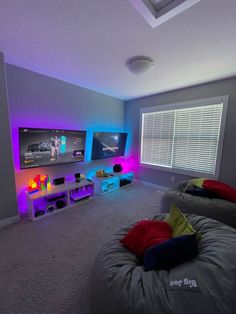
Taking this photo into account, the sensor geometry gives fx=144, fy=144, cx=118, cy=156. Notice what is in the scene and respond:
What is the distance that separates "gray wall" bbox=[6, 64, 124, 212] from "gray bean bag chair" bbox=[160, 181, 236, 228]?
215cm

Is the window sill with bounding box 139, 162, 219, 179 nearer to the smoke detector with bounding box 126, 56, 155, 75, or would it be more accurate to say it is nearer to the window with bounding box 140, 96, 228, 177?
the window with bounding box 140, 96, 228, 177

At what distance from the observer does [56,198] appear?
8.82 ft

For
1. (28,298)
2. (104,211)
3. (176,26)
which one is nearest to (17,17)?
(176,26)

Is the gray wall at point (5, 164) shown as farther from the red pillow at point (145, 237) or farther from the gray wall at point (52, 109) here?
the red pillow at point (145, 237)

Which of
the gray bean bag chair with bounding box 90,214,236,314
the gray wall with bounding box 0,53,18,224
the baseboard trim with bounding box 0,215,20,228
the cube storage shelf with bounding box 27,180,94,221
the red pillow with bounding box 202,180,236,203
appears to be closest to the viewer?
the gray bean bag chair with bounding box 90,214,236,314

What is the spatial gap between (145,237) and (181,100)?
307cm

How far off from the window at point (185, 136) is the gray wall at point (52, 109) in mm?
1219

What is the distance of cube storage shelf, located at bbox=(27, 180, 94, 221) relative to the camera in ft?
7.66

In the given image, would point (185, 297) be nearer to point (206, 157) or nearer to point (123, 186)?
point (206, 157)

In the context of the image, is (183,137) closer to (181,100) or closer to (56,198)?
(181,100)

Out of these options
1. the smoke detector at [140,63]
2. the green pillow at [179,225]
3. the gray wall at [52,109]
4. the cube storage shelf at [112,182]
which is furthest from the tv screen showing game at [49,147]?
the green pillow at [179,225]

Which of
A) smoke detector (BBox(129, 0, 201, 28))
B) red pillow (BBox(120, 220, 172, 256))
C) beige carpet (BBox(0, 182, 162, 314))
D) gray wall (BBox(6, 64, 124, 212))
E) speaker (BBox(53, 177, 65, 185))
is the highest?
smoke detector (BBox(129, 0, 201, 28))

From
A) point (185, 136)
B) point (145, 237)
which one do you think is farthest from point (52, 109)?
point (185, 136)

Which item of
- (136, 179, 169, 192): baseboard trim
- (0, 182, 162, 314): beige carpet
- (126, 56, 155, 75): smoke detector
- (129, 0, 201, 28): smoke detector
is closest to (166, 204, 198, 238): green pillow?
(0, 182, 162, 314): beige carpet
